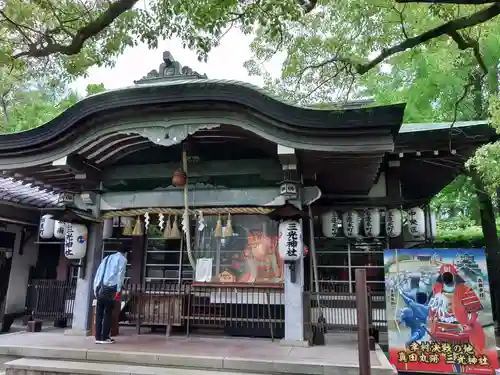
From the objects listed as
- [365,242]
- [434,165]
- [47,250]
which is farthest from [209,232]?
[47,250]

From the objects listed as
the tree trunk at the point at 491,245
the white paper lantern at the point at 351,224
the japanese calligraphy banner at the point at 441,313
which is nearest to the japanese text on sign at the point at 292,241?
the japanese calligraphy banner at the point at 441,313

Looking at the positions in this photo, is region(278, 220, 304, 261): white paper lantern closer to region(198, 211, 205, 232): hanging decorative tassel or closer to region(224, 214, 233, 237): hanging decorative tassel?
region(224, 214, 233, 237): hanging decorative tassel

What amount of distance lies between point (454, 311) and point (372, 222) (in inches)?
125

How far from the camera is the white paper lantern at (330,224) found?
989 centimetres

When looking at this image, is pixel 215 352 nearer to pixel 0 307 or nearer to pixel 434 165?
pixel 434 165

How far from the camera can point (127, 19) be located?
8133 millimetres

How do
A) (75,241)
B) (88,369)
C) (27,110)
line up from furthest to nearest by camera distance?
(27,110)
(75,241)
(88,369)

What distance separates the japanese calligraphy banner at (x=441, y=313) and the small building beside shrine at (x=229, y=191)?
134 centimetres

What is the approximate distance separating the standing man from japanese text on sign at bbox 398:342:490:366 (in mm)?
5357

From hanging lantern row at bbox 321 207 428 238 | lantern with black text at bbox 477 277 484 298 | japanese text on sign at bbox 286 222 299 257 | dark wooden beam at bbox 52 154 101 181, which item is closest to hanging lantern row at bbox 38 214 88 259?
dark wooden beam at bbox 52 154 101 181

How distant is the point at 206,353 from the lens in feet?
22.1

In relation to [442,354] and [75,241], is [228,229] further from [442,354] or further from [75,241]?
[442,354]

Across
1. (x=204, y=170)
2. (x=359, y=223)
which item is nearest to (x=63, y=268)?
(x=204, y=170)

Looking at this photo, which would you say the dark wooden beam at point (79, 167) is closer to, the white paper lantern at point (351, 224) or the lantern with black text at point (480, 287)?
the white paper lantern at point (351, 224)
